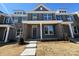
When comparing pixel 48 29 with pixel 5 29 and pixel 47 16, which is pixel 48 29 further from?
pixel 5 29

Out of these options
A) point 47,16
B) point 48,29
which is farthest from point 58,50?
point 47,16

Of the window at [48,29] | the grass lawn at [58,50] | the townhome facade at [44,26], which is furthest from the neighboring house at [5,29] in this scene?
the grass lawn at [58,50]

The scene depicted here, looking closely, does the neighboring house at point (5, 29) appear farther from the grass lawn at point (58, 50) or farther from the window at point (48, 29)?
the grass lawn at point (58, 50)

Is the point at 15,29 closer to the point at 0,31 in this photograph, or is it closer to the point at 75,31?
the point at 0,31

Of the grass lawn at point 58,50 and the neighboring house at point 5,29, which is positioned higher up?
the neighboring house at point 5,29

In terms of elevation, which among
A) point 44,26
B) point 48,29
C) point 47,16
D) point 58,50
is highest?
point 47,16

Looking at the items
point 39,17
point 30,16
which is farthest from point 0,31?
point 39,17

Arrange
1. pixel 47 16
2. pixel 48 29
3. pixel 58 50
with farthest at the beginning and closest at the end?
pixel 47 16, pixel 48 29, pixel 58 50

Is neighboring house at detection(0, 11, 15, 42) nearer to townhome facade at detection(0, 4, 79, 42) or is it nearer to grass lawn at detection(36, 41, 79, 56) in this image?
townhome facade at detection(0, 4, 79, 42)

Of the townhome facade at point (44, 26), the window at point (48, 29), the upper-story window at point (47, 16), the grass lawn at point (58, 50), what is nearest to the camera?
the grass lawn at point (58, 50)

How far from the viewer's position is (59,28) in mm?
10289

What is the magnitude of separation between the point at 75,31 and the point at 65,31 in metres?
1.44


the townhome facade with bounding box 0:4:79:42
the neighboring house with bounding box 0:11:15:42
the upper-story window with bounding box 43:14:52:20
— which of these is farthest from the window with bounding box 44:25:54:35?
the neighboring house with bounding box 0:11:15:42

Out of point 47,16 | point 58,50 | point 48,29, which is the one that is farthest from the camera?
point 47,16
